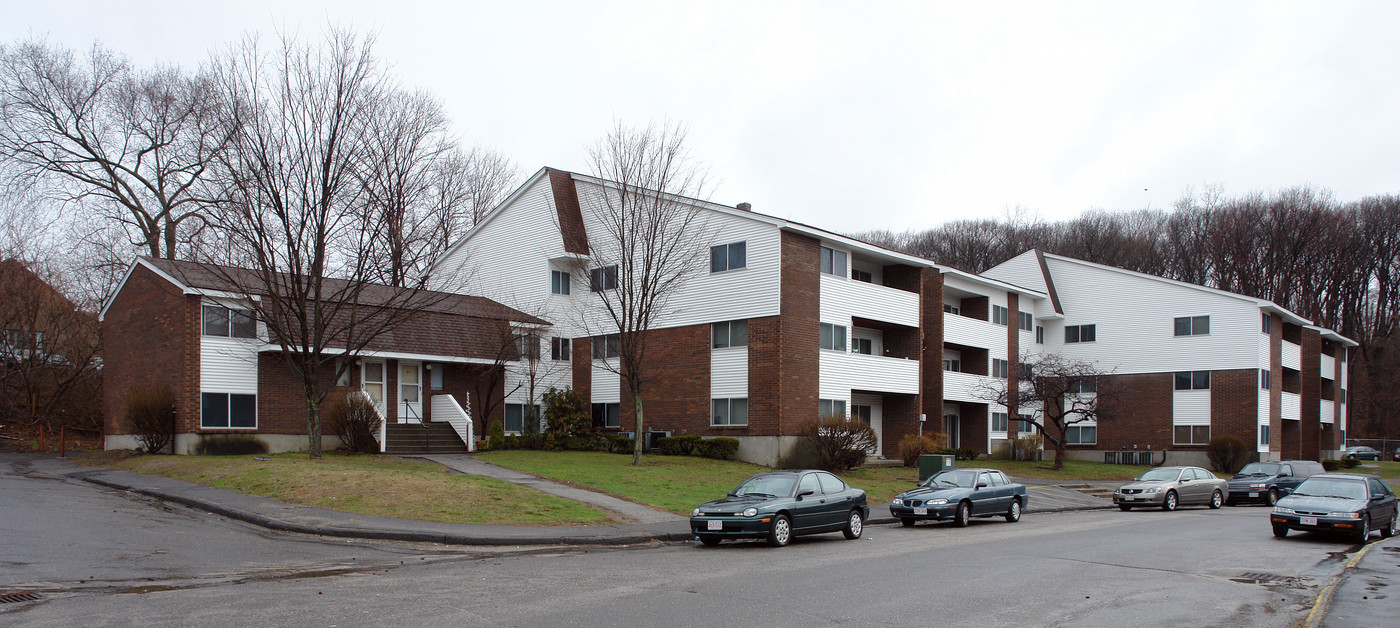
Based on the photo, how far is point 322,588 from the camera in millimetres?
10008

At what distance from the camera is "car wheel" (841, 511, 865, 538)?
55.5 feet

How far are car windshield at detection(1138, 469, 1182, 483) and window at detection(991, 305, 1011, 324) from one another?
1799cm

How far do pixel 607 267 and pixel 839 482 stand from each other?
20141mm

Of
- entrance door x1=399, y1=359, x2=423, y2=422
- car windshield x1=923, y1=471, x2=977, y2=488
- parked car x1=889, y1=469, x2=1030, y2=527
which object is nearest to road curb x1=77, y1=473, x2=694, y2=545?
parked car x1=889, y1=469, x2=1030, y2=527

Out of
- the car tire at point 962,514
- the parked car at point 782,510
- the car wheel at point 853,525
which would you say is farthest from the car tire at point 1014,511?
the car wheel at point 853,525

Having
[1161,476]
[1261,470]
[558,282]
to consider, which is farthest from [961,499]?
[558,282]

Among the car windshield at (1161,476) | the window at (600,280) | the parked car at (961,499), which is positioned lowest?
the car windshield at (1161,476)

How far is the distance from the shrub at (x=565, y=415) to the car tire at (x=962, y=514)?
1784 cm

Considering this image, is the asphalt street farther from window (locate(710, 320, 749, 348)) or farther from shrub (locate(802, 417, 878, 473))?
window (locate(710, 320, 749, 348))

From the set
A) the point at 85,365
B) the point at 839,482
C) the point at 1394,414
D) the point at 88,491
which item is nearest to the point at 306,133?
the point at 88,491

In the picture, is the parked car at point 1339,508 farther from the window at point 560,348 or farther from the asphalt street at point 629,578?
the window at point 560,348

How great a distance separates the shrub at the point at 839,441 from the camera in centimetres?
2880

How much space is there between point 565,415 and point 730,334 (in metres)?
7.26

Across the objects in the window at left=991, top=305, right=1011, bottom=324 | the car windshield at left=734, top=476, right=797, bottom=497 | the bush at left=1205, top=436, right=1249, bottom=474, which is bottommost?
the bush at left=1205, top=436, right=1249, bottom=474
